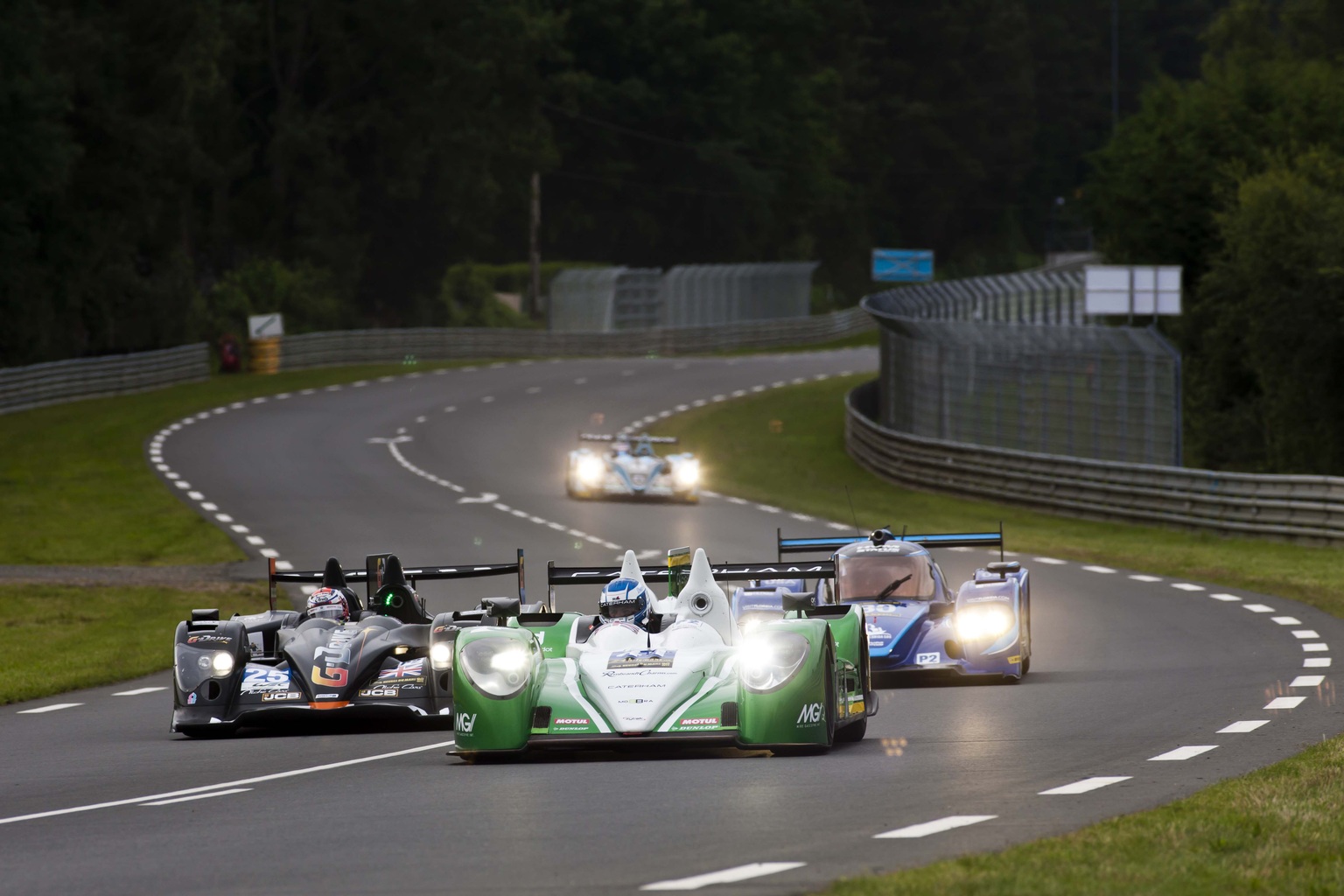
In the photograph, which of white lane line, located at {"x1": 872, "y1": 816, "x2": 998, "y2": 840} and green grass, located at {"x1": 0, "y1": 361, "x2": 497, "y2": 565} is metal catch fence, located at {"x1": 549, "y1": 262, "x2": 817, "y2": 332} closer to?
green grass, located at {"x1": 0, "y1": 361, "x2": 497, "y2": 565}

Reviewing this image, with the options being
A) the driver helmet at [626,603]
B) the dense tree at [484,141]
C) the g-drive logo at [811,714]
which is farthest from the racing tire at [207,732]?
the dense tree at [484,141]

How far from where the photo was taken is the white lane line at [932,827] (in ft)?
30.7

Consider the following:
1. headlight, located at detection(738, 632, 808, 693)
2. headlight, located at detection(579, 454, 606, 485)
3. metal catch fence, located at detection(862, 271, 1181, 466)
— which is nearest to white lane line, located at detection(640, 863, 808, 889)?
headlight, located at detection(738, 632, 808, 693)

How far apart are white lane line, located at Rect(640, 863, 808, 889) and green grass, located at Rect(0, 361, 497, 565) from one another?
74.8 ft

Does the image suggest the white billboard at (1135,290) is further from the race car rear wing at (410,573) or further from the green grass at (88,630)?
the race car rear wing at (410,573)

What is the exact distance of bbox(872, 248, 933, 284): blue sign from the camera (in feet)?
383

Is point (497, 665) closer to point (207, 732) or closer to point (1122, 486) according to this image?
point (207, 732)

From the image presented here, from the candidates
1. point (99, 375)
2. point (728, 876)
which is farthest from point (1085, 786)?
point (99, 375)

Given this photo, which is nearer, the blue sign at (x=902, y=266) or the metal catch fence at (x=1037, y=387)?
the metal catch fence at (x=1037, y=387)

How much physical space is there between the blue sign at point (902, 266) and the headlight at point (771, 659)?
10500 cm

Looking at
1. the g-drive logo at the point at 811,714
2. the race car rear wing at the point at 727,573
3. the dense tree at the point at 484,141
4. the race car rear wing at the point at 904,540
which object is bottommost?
the g-drive logo at the point at 811,714

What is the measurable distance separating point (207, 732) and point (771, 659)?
4.37 m

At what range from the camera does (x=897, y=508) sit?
122 ft

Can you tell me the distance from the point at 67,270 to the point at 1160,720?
55.6 meters
